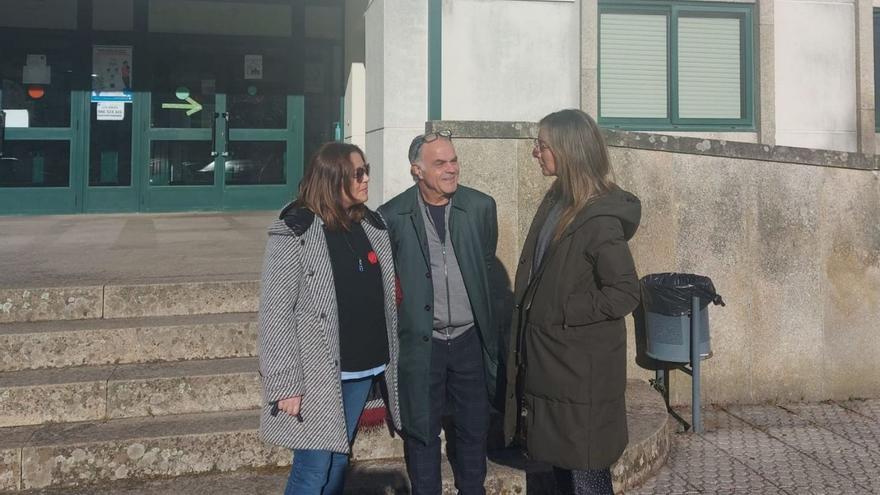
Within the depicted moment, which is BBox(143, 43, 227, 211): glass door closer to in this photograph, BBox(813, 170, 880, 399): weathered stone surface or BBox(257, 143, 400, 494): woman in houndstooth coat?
BBox(813, 170, 880, 399): weathered stone surface

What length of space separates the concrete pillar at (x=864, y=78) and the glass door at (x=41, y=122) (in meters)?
10.4

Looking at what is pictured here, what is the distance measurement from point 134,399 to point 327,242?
1947 millimetres

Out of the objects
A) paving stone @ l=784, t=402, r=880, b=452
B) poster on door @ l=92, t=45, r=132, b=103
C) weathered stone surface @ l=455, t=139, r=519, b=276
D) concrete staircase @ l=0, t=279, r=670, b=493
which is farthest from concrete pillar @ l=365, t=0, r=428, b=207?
poster on door @ l=92, t=45, r=132, b=103

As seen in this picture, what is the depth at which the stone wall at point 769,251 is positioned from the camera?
223 inches

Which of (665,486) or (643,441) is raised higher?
(643,441)

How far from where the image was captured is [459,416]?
11.4ft

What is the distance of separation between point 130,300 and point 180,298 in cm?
32

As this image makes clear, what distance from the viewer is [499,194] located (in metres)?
5.33

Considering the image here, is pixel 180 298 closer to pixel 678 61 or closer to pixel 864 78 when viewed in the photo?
pixel 678 61

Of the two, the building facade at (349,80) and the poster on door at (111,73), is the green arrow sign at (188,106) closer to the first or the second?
the building facade at (349,80)

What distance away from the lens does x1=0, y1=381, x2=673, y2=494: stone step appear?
3.78 meters

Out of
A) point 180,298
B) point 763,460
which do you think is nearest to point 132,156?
point 180,298

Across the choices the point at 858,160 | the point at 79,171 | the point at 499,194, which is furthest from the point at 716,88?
the point at 79,171

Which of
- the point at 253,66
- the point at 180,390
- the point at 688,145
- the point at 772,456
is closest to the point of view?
the point at 180,390
